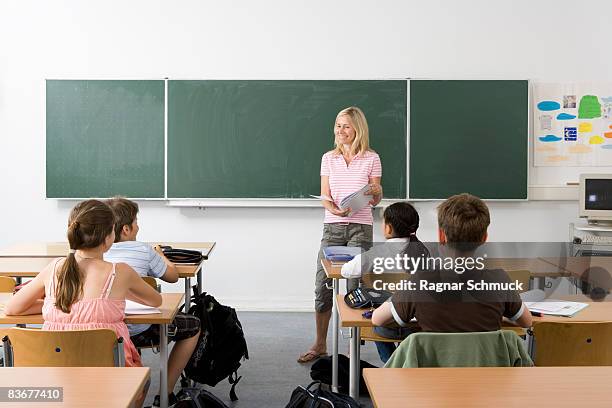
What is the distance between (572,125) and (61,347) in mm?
5067

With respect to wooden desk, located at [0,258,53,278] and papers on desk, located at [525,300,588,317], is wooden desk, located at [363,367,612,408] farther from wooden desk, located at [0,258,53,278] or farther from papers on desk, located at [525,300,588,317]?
wooden desk, located at [0,258,53,278]

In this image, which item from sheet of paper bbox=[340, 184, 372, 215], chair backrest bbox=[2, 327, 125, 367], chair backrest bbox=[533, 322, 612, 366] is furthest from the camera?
sheet of paper bbox=[340, 184, 372, 215]

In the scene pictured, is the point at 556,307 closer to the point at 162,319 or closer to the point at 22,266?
the point at 162,319

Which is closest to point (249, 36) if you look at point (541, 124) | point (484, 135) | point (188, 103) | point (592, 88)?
point (188, 103)

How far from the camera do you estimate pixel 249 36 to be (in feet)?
19.8

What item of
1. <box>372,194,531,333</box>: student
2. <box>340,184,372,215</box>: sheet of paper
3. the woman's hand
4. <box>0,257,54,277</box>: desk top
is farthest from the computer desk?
<box>0,257,54,277</box>: desk top

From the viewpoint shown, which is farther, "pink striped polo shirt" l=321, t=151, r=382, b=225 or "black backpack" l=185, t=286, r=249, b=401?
"pink striped polo shirt" l=321, t=151, r=382, b=225

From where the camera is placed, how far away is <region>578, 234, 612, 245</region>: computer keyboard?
215 inches

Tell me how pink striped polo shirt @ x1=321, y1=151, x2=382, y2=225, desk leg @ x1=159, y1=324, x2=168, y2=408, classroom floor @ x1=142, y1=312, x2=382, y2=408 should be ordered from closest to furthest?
1. desk leg @ x1=159, y1=324, x2=168, y2=408
2. classroom floor @ x1=142, y1=312, x2=382, y2=408
3. pink striped polo shirt @ x1=321, y1=151, x2=382, y2=225

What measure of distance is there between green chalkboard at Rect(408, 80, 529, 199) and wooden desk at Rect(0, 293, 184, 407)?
3.36 m

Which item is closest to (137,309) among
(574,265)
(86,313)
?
(86,313)

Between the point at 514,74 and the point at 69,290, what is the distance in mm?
4736

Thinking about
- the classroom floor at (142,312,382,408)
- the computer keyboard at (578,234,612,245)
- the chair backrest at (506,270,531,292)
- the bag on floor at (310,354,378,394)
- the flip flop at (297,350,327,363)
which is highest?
the chair backrest at (506,270,531,292)

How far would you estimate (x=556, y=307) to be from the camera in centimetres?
290
